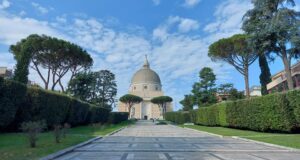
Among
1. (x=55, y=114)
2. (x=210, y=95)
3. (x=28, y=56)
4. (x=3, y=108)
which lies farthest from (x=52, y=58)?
(x=210, y=95)

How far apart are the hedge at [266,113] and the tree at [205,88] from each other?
81.8 ft

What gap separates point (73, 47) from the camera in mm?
38906

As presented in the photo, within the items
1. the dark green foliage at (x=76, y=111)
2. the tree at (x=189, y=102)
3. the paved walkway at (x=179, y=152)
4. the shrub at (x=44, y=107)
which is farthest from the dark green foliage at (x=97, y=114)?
the paved walkway at (x=179, y=152)

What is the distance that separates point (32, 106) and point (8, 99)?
166 inches

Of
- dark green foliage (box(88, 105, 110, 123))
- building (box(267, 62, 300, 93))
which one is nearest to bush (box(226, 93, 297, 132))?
building (box(267, 62, 300, 93))

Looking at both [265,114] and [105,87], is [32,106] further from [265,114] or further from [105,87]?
[105,87]

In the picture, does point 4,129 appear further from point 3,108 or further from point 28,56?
A: point 28,56

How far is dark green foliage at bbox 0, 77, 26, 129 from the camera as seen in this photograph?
1619cm

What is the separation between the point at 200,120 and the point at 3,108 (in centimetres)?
3282

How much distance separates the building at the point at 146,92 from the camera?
4818 inches

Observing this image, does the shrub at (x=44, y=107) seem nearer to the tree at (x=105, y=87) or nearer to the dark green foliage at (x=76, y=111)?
the dark green foliage at (x=76, y=111)

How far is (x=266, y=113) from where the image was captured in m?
22.3

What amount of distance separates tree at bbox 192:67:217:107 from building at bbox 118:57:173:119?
60354 millimetres

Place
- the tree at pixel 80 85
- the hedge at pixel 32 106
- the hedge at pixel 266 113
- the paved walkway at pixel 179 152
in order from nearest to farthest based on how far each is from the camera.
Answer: the paved walkway at pixel 179 152
the hedge at pixel 32 106
the hedge at pixel 266 113
the tree at pixel 80 85
